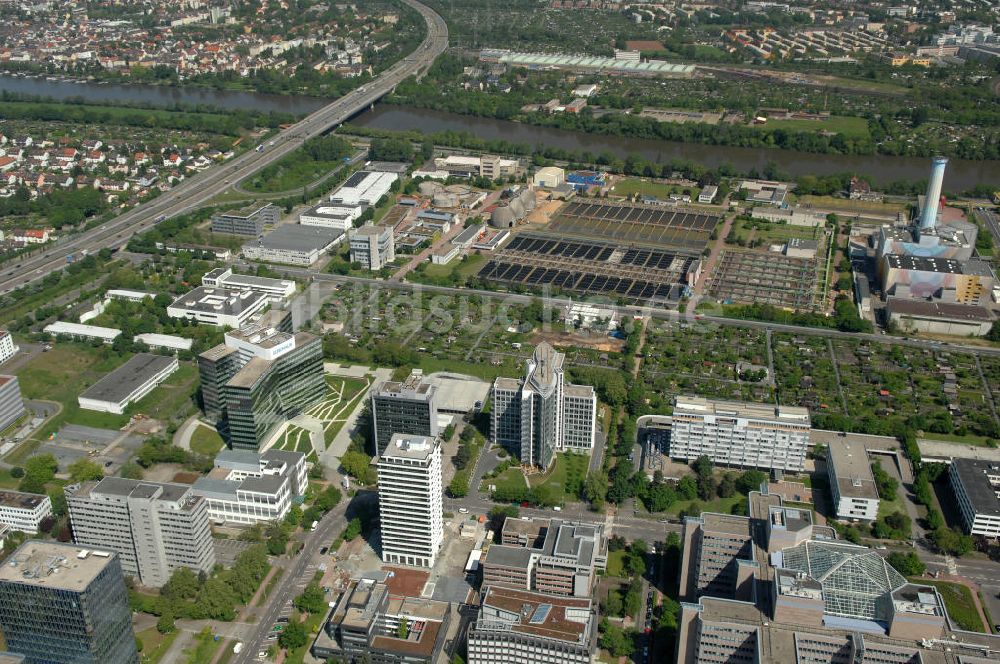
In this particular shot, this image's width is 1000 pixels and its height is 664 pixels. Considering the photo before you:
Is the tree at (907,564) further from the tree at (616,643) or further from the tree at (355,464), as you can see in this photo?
the tree at (355,464)

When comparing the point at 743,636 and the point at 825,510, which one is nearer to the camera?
the point at 743,636

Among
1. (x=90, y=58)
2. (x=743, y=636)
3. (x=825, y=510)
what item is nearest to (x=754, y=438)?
(x=825, y=510)

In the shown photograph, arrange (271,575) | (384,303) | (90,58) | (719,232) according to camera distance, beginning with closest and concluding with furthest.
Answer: (271,575) < (384,303) < (719,232) < (90,58)

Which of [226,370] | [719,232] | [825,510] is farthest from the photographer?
[719,232]

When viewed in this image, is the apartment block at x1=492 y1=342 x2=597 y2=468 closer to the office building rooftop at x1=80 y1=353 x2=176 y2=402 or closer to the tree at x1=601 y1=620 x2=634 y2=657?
the tree at x1=601 y1=620 x2=634 y2=657

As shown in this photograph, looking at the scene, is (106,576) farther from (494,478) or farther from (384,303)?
(384,303)

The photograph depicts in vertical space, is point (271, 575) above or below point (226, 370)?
below

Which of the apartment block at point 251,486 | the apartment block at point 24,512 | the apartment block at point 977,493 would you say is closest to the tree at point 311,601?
the apartment block at point 251,486

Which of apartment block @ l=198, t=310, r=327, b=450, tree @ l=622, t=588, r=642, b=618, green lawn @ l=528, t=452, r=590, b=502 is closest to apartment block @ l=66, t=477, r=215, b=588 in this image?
apartment block @ l=198, t=310, r=327, b=450
